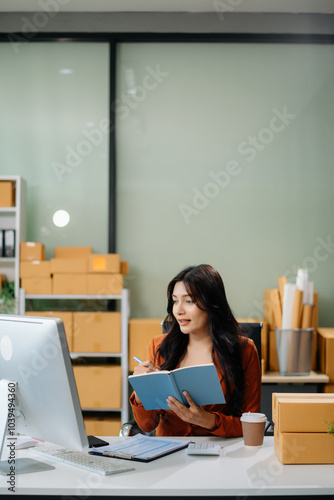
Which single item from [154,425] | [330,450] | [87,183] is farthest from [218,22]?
[330,450]

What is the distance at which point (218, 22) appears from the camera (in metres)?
4.17

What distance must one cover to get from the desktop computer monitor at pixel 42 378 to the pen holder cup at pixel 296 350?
7.10 ft

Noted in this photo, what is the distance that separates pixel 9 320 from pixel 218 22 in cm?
336

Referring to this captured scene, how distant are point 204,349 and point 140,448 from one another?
0.57 metres

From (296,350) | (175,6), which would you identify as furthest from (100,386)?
(175,6)

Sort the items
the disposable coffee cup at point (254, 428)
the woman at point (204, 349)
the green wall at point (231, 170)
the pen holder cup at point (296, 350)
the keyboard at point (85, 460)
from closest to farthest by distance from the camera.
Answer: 1. the keyboard at point (85, 460)
2. the disposable coffee cup at point (254, 428)
3. the woman at point (204, 349)
4. the pen holder cup at point (296, 350)
5. the green wall at point (231, 170)

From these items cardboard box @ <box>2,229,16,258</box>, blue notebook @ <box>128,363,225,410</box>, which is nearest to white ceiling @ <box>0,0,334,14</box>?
cardboard box @ <box>2,229,16,258</box>

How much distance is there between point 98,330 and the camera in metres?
3.71

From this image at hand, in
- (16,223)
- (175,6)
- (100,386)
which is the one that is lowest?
(100,386)

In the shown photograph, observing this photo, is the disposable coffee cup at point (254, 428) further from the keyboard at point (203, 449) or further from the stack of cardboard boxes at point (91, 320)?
the stack of cardboard boxes at point (91, 320)

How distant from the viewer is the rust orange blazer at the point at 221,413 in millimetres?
1912

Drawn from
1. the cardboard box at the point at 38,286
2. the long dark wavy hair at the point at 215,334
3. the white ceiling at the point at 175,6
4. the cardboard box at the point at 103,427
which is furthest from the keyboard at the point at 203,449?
the white ceiling at the point at 175,6

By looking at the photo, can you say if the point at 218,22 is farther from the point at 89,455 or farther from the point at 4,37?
the point at 89,455

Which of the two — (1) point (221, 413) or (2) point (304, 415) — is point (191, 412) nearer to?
(1) point (221, 413)
